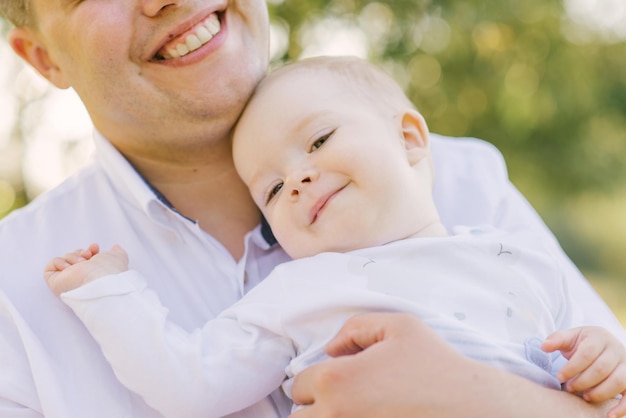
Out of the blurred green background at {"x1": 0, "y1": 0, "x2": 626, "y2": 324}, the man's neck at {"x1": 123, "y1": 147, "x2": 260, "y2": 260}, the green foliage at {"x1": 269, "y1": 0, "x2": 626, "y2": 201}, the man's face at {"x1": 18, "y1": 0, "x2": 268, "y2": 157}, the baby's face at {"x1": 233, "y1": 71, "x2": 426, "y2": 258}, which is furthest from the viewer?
the green foliage at {"x1": 269, "y1": 0, "x2": 626, "y2": 201}

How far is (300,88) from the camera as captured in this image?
2.19m

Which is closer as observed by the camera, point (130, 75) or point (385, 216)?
point (385, 216)

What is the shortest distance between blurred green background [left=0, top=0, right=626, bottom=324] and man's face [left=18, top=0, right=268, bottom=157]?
9.57ft

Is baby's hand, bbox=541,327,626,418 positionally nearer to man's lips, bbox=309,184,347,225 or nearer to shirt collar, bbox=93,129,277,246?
man's lips, bbox=309,184,347,225

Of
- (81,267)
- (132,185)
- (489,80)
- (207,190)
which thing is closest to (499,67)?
(489,80)

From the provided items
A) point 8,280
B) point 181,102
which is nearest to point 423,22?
point 181,102

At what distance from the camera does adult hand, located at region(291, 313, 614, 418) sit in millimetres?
1795

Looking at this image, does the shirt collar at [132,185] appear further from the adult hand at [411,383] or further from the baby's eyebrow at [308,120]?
the adult hand at [411,383]

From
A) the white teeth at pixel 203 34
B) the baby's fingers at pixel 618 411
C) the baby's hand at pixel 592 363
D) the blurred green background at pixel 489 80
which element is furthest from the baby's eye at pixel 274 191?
the blurred green background at pixel 489 80

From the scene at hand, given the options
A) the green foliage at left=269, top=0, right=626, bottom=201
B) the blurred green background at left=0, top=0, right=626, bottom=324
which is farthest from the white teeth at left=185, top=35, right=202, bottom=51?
the green foliage at left=269, top=0, right=626, bottom=201

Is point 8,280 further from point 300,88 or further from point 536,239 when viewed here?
point 536,239

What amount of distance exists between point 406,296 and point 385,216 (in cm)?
22

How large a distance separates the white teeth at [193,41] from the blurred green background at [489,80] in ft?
9.96

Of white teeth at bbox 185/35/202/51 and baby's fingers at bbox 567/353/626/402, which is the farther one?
white teeth at bbox 185/35/202/51
